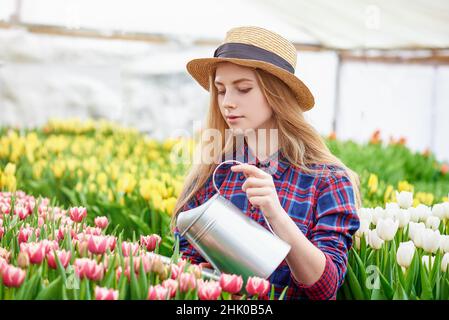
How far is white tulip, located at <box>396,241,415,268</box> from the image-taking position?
1568 millimetres

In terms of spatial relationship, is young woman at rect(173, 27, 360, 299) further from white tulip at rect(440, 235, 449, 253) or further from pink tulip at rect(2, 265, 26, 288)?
pink tulip at rect(2, 265, 26, 288)

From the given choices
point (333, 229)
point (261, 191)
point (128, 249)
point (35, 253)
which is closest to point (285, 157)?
point (333, 229)

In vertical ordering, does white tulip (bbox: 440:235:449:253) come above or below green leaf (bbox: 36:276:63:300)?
above

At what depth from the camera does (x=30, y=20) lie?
25.1ft

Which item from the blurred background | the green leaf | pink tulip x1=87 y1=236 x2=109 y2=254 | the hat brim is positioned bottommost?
the green leaf

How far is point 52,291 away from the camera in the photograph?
1151 mm

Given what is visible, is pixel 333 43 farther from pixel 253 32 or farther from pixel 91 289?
pixel 91 289

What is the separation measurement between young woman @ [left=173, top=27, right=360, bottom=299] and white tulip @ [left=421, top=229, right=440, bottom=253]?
0.26m

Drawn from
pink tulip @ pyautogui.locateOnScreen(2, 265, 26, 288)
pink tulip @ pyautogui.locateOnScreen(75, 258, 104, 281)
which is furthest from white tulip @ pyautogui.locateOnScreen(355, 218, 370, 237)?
pink tulip @ pyautogui.locateOnScreen(2, 265, 26, 288)

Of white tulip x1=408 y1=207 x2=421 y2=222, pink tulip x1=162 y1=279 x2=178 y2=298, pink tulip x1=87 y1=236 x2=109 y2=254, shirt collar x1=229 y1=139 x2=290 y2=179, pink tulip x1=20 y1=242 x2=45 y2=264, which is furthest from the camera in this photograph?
white tulip x1=408 y1=207 x2=421 y2=222

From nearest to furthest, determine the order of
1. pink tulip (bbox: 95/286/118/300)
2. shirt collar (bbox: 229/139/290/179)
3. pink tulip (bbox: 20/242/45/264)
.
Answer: pink tulip (bbox: 95/286/118/300)
pink tulip (bbox: 20/242/45/264)
shirt collar (bbox: 229/139/290/179)

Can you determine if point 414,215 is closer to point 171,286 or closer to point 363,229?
point 363,229
